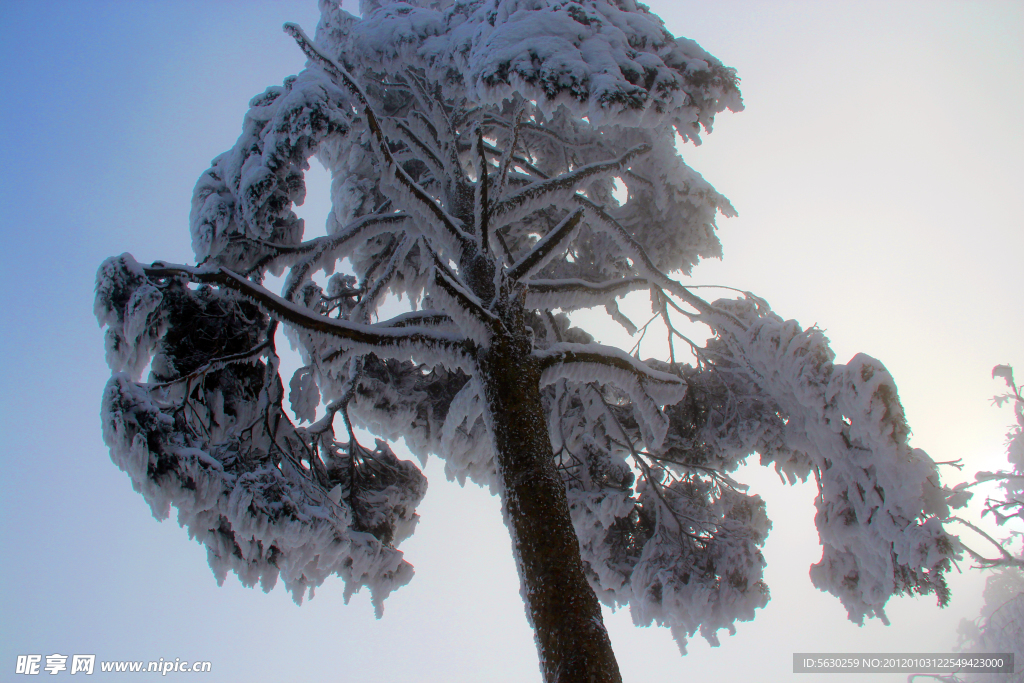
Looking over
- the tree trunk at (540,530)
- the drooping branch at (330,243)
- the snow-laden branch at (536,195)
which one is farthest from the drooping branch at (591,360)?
the drooping branch at (330,243)

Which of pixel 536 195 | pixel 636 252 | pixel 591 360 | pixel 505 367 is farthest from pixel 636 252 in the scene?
pixel 505 367

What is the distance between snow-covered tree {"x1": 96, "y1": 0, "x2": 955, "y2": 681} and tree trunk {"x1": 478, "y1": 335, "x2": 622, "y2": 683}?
17 millimetres

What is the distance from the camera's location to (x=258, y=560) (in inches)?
166

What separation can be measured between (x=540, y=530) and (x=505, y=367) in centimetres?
117

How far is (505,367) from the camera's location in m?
3.57

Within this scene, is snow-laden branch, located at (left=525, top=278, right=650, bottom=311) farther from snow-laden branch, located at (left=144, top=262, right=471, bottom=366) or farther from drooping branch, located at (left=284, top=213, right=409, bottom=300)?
drooping branch, located at (left=284, top=213, right=409, bottom=300)

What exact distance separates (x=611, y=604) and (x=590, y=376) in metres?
3.98

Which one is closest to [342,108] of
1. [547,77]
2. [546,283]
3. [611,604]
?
[547,77]

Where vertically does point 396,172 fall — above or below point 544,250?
above

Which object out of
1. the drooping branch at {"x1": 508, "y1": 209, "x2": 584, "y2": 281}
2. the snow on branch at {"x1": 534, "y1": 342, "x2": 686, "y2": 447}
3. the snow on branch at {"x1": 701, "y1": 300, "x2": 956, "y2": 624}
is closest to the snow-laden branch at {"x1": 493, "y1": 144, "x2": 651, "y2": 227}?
the drooping branch at {"x1": 508, "y1": 209, "x2": 584, "y2": 281}

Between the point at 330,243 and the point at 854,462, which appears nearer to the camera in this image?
the point at 854,462

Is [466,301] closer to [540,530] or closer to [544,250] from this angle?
[544,250]

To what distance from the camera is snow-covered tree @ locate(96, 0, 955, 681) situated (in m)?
3.54

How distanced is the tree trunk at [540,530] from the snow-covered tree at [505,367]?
0.02m
